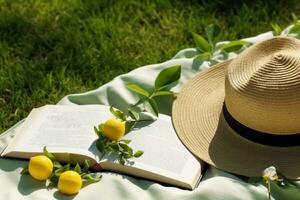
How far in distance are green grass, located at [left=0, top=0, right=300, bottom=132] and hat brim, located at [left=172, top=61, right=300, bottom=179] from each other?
48cm

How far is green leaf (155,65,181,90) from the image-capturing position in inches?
80.7

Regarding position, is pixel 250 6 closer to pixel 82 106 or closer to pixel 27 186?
pixel 82 106

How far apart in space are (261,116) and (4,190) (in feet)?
2.30

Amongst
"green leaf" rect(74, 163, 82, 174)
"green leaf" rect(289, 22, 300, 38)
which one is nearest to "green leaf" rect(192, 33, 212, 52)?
"green leaf" rect(289, 22, 300, 38)

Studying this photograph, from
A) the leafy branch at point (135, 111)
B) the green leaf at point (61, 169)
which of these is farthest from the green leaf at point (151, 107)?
the green leaf at point (61, 169)

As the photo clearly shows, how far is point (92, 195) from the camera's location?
1.70 m

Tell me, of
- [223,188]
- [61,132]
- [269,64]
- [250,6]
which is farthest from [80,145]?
[250,6]

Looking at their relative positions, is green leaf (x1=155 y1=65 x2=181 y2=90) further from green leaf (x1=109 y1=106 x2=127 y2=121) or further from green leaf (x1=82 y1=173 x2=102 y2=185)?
green leaf (x1=82 y1=173 x2=102 y2=185)

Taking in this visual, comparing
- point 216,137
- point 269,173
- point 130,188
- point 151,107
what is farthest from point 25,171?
point 269,173

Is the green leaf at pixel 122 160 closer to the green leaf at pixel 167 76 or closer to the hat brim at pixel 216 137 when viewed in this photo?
the hat brim at pixel 216 137

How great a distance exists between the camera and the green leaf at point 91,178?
5.71 feet

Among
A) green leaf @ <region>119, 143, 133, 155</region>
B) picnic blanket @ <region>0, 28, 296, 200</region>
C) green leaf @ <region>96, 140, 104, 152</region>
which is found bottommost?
picnic blanket @ <region>0, 28, 296, 200</region>

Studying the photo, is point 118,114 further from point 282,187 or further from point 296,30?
point 296,30

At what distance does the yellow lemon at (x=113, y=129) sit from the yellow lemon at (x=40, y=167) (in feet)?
0.60
